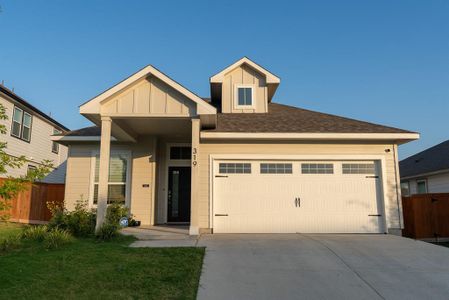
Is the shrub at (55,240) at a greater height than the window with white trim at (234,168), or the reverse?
the window with white trim at (234,168)

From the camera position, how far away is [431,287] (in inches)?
220

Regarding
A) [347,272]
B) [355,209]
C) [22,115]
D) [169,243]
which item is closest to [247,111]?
[355,209]

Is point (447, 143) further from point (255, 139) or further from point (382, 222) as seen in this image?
point (255, 139)

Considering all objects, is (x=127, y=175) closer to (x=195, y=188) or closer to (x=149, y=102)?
(x=149, y=102)

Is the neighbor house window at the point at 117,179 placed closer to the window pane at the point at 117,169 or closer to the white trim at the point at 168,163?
the window pane at the point at 117,169

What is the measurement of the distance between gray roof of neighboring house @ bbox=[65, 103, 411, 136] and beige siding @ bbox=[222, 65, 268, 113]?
513 mm

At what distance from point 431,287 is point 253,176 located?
5657mm

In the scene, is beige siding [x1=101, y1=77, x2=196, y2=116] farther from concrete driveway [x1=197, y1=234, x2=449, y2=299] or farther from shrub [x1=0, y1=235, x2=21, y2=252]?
shrub [x1=0, y1=235, x2=21, y2=252]

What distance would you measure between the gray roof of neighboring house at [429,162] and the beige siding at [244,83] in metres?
9.37

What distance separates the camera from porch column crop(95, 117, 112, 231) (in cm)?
893

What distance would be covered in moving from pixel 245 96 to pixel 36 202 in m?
8.77

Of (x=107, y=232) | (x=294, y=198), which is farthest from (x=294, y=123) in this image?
(x=107, y=232)

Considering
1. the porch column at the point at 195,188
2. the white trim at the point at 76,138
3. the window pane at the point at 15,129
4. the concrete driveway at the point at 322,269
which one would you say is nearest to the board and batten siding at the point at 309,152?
the porch column at the point at 195,188

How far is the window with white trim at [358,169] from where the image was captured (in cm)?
1062
